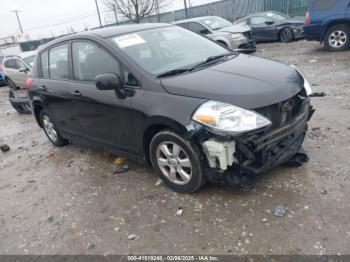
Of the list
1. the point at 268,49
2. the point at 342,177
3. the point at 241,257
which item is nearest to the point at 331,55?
the point at 268,49

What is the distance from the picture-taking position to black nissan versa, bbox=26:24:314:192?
2.85 m

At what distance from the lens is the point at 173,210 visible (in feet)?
10.6

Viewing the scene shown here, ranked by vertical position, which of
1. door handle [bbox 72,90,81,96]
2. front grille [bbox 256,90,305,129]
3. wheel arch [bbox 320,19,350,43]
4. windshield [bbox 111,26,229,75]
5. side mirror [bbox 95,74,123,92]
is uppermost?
windshield [bbox 111,26,229,75]

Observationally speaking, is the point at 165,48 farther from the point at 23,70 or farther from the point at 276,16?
the point at 276,16

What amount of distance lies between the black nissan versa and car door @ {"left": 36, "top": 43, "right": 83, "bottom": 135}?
1.1 inches

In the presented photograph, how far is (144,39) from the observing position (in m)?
3.86

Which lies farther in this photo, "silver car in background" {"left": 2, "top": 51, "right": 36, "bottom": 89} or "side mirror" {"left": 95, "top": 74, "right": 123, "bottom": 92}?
"silver car in background" {"left": 2, "top": 51, "right": 36, "bottom": 89}

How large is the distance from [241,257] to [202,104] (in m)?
1.35

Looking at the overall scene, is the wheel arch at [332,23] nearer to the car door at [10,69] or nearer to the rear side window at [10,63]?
the car door at [10,69]

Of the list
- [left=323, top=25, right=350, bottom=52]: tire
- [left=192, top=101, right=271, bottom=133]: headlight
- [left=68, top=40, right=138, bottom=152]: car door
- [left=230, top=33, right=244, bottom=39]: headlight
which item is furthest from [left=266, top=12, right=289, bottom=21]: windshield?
[left=192, top=101, right=271, bottom=133]: headlight

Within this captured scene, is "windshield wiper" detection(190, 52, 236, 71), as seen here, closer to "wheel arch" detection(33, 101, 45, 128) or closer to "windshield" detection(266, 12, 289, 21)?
"wheel arch" detection(33, 101, 45, 128)

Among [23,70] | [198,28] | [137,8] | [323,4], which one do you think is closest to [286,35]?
[323,4]

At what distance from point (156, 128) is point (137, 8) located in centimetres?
2802

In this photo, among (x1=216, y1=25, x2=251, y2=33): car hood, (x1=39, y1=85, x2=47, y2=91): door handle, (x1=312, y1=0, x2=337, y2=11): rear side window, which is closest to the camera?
(x1=39, y1=85, x2=47, y2=91): door handle
